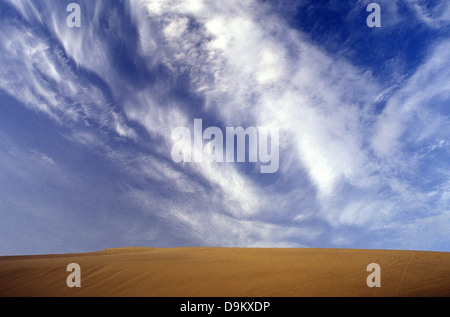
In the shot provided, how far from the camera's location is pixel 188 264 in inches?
438

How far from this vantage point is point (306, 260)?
38.0 ft

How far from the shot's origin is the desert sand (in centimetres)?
850

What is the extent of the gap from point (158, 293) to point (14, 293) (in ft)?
15.2

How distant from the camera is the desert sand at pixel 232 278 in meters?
8.50

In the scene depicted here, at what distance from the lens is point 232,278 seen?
947cm
